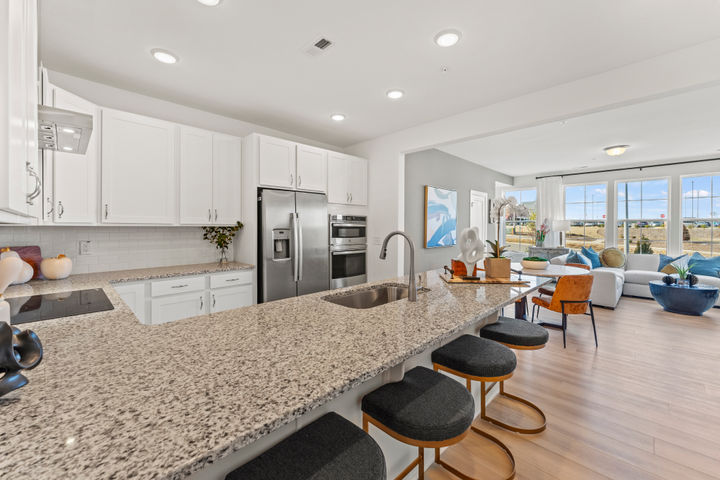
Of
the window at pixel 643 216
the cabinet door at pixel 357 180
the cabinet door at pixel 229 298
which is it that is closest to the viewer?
the cabinet door at pixel 229 298

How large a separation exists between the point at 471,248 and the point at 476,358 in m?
0.91

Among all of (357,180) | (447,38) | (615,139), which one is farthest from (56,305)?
(615,139)

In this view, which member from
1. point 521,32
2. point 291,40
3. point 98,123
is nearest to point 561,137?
point 521,32

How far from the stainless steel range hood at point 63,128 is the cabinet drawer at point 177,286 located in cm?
120

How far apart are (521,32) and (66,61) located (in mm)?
3357

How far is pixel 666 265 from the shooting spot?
17.7ft

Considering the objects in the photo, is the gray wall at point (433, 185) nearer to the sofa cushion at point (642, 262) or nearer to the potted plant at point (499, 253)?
the potted plant at point (499, 253)

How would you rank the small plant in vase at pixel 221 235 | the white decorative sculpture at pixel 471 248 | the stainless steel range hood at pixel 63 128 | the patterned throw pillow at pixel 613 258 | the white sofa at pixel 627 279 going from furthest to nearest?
1. the patterned throw pillow at pixel 613 258
2. the white sofa at pixel 627 279
3. the small plant in vase at pixel 221 235
4. the white decorative sculpture at pixel 471 248
5. the stainless steel range hood at pixel 63 128

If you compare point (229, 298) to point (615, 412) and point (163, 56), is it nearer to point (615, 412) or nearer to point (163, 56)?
point (163, 56)

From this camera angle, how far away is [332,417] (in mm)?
986

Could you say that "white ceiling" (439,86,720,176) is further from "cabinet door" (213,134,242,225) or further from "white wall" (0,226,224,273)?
"white wall" (0,226,224,273)

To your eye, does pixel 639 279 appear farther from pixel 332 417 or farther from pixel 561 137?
pixel 332 417

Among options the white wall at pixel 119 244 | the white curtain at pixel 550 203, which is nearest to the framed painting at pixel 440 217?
the white curtain at pixel 550 203

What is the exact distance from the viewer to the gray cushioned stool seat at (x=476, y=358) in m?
1.46
